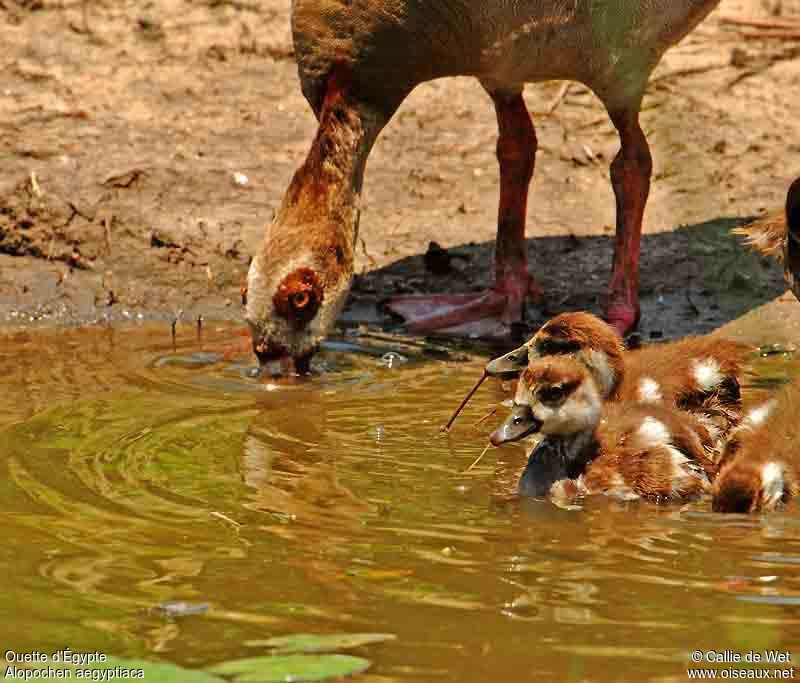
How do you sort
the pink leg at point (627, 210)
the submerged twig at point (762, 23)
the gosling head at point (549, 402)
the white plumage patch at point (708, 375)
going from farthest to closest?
the submerged twig at point (762, 23) → the pink leg at point (627, 210) → the white plumage patch at point (708, 375) → the gosling head at point (549, 402)

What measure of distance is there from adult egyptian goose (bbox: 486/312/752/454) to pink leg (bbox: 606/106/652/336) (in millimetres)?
1723

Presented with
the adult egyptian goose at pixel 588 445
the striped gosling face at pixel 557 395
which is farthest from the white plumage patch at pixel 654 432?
the striped gosling face at pixel 557 395

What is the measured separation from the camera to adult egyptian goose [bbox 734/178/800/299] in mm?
6148

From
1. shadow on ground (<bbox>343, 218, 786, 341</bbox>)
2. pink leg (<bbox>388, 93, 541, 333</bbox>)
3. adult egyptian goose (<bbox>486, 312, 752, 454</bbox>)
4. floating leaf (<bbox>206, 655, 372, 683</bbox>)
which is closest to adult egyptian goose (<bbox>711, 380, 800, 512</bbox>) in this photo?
adult egyptian goose (<bbox>486, 312, 752, 454</bbox>)

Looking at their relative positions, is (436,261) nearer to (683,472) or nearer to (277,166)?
(277,166)

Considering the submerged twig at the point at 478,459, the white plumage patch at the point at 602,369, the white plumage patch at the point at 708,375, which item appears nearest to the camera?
the submerged twig at the point at 478,459

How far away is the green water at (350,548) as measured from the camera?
380 cm

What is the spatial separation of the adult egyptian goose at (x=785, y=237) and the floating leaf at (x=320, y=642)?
2973 mm

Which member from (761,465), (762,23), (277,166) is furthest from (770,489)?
(762,23)

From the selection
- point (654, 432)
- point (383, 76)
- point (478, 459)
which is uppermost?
point (383, 76)

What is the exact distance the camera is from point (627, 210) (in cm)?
793

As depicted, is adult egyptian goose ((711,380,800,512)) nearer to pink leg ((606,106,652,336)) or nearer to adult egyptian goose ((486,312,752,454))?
adult egyptian goose ((486,312,752,454))

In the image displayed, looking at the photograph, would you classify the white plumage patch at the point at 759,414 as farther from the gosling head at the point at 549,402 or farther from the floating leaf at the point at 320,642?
the floating leaf at the point at 320,642

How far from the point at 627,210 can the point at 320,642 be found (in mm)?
4570
